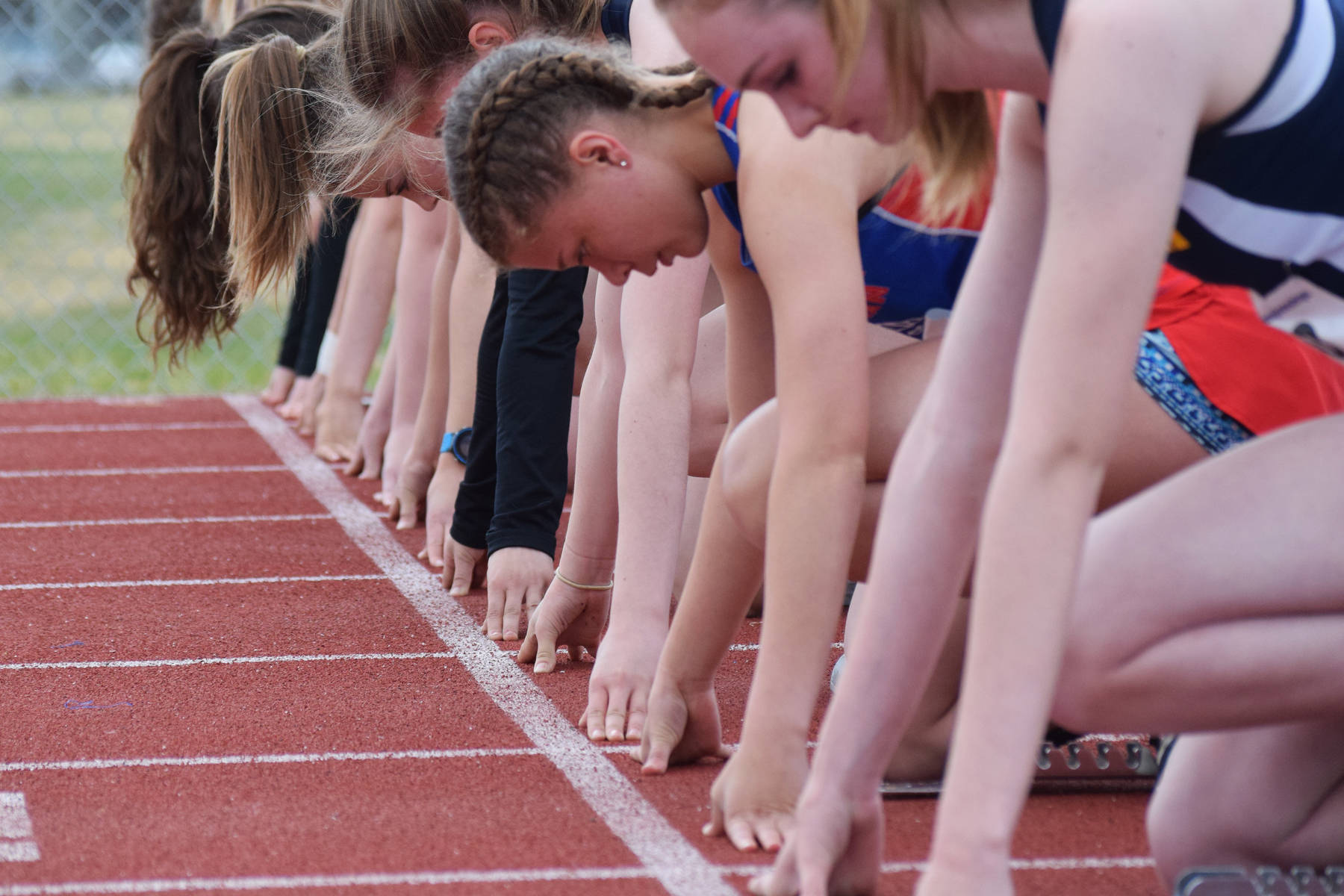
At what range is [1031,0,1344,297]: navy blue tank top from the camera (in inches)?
56.4

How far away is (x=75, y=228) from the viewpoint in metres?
15.1

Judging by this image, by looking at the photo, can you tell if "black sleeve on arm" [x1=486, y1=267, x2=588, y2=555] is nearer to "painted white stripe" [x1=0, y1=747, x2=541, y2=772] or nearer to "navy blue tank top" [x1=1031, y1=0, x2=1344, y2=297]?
"painted white stripe" [x1=0, y1=747, x2=541, y2=772]

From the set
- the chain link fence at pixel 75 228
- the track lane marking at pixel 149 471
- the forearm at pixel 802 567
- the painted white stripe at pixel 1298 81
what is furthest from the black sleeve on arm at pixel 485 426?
the chain link fence at pixel 75 228

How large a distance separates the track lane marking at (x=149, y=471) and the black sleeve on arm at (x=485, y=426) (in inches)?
85.9

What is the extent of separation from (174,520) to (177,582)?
0.84 meters

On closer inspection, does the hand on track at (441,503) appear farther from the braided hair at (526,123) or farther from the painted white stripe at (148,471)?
the braided hair at (526,123)

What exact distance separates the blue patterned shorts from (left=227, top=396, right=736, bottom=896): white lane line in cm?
80

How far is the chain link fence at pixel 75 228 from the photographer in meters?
8.83

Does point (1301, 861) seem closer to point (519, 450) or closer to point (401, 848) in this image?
point (401, 848)

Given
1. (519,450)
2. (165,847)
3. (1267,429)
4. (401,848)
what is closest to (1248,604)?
(1267,429)

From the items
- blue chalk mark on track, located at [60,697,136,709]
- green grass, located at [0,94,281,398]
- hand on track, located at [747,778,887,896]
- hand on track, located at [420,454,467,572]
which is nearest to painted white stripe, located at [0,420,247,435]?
green grass, located at [0,94,281,398]

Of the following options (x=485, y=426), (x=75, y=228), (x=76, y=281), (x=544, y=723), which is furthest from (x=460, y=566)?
(x=75, y=228)

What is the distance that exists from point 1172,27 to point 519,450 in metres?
1.88

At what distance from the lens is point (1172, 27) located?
131 cm
